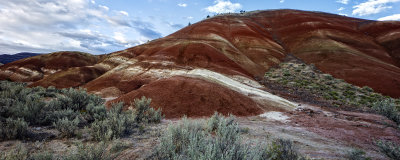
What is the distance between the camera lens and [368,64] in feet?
95.7

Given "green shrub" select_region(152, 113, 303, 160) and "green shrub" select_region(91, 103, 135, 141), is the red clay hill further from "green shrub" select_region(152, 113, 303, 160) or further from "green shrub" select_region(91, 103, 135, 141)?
→ "green shrub" select_region(152, 113, 303, 160)

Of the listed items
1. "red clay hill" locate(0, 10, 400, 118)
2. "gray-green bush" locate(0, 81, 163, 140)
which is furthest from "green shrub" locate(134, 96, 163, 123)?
"red clay hill" locate(0, 10, 400, 118)

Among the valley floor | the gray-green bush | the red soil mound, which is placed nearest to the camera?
the valley floor

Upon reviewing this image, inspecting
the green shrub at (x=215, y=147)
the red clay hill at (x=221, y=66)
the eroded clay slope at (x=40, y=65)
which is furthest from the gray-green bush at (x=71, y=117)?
the eroded clay slope at (x=40, y=65)

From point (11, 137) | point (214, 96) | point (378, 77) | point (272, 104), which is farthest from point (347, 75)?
point (11, 137)

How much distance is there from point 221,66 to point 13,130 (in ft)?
76.0

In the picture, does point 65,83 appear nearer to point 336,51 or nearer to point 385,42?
point 336,51

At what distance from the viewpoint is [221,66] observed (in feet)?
85.6

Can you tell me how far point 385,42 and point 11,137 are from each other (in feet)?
204

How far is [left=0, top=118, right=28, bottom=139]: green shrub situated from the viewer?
4.50m

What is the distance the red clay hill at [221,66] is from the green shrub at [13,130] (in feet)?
20.1

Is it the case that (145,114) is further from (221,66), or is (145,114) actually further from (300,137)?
(221,66)

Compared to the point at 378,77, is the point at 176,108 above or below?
below

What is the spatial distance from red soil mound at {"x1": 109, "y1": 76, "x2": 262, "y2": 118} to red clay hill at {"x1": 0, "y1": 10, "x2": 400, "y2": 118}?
0.20 feet
